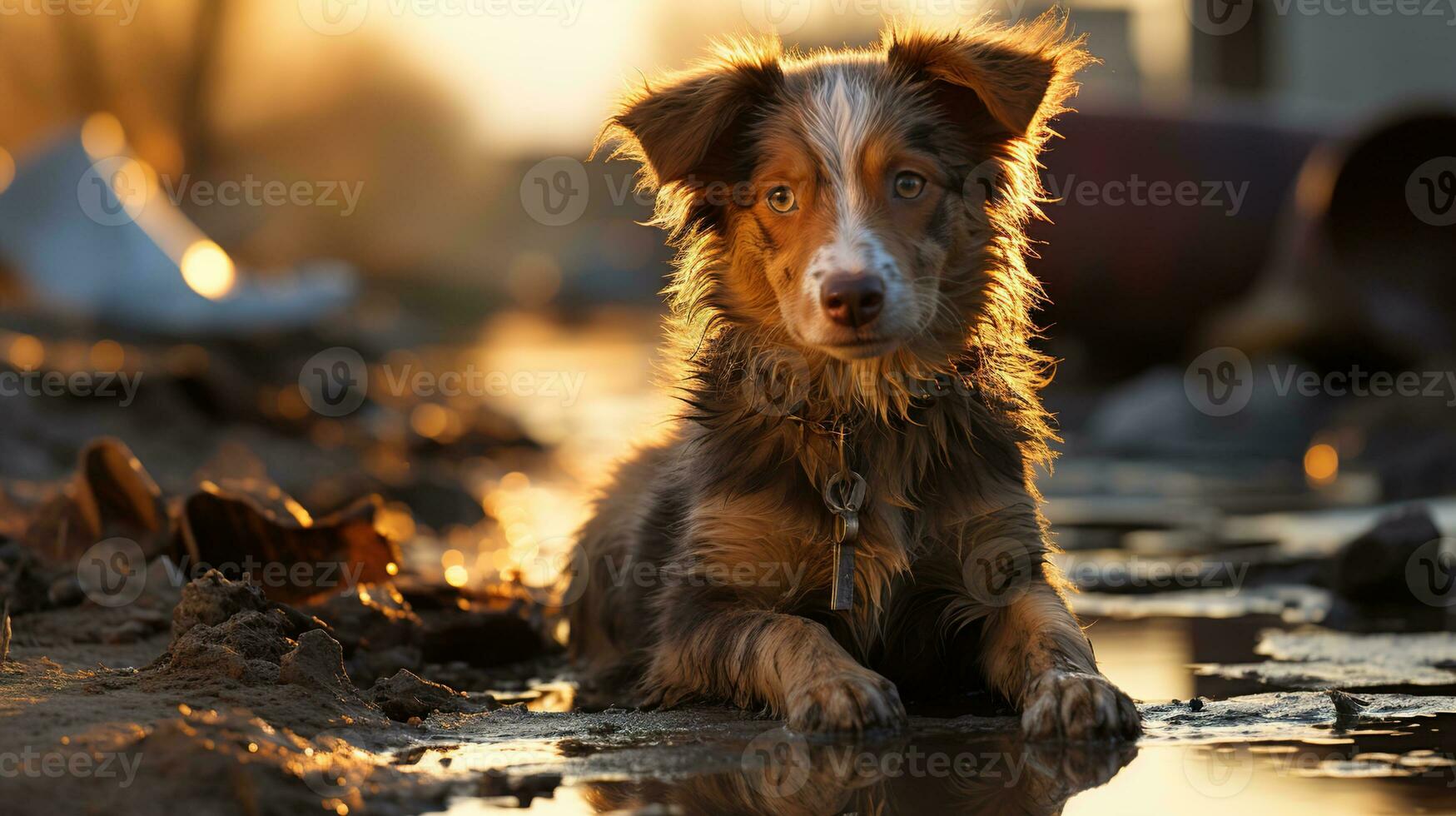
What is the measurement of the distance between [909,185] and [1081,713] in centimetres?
180

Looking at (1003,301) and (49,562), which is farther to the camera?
(49,562)

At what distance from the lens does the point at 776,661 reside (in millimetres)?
4219

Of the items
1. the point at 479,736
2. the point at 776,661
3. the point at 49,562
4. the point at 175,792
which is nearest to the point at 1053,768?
the point at 776,661

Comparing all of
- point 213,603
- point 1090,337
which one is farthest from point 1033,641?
point 1090,337

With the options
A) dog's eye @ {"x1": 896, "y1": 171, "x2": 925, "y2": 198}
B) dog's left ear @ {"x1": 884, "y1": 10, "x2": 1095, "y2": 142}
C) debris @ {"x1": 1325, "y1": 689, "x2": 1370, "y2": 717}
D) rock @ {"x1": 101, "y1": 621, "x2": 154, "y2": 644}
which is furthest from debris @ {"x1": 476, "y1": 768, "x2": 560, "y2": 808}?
dog's left ear @ {"x1": 884, "y1": 10, "x2": 1095, "y2": 142}

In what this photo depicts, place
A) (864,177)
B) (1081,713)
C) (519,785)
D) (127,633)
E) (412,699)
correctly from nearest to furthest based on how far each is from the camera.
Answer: (519,785), (1081,713), (412,699), (864,177), (127,633)

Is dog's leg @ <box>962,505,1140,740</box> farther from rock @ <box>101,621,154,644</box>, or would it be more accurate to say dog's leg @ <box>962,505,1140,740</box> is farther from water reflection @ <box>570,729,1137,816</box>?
rock @ <box>101,621,154,644</box>

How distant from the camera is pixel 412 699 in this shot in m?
4.20

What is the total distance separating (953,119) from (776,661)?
1.99 meters

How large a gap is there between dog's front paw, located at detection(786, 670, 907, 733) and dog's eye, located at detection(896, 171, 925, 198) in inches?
63.8

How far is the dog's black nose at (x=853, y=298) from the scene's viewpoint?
4.45m

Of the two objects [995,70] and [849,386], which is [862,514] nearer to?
[849,386]

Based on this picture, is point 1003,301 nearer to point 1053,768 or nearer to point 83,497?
point 1053,768

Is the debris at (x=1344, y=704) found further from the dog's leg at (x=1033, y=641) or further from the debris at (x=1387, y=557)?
the debris at (x=1387, y=557)
